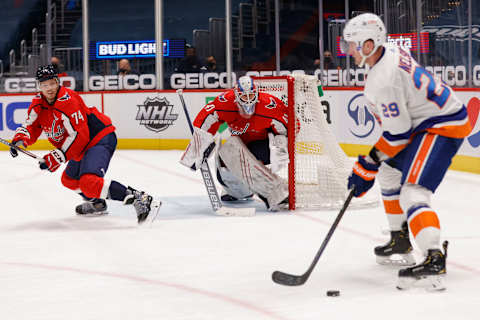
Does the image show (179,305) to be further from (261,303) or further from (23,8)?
(23,8)

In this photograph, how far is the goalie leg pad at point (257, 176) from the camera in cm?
486

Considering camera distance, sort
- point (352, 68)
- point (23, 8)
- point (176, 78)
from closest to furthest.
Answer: point (352, 68) → point (176, 78) → point (23, 8)

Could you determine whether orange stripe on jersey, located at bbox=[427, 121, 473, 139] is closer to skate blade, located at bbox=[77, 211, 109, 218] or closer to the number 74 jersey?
the number 74 jersey

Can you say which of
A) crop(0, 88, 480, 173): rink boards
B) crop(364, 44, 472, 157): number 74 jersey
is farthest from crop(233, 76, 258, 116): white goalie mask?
crop(0, 88, 480, 173): rink boards

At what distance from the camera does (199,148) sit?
4773 millimetres

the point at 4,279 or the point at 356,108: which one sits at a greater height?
the point at 356,108

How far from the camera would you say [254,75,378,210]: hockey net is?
15.9ft

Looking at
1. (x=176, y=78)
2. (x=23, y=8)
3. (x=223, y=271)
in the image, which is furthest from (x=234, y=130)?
(x=23, y=8)

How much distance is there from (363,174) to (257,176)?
1.96 m

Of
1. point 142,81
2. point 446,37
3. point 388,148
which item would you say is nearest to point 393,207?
point 388,148

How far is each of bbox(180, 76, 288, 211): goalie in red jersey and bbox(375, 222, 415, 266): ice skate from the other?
5.48ft

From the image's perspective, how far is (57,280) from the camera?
304cm

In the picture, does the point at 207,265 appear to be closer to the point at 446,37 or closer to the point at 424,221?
the point at 424,221

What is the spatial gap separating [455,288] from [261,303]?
2.49ft
